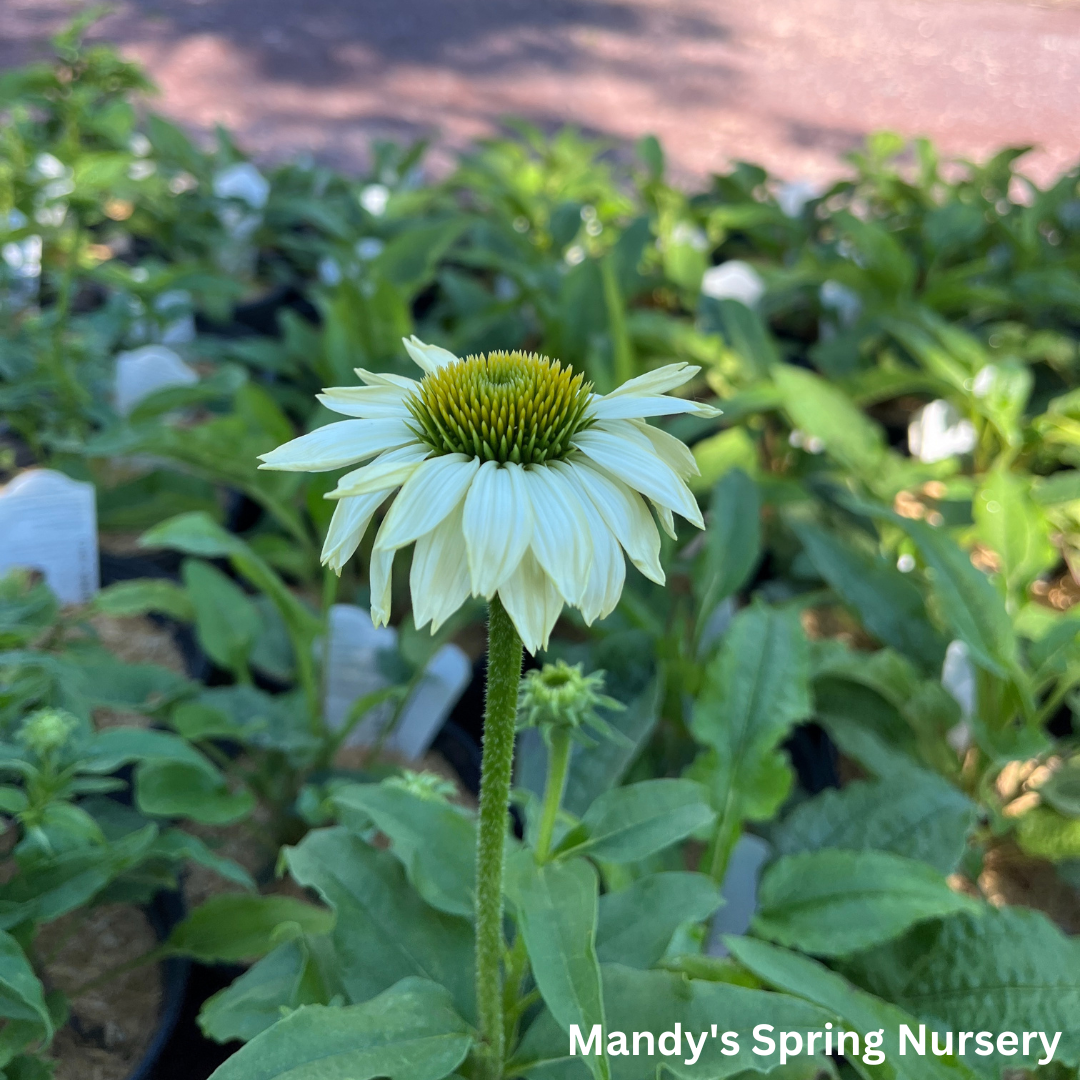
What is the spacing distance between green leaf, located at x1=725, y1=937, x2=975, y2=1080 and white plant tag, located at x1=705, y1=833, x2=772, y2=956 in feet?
0.81

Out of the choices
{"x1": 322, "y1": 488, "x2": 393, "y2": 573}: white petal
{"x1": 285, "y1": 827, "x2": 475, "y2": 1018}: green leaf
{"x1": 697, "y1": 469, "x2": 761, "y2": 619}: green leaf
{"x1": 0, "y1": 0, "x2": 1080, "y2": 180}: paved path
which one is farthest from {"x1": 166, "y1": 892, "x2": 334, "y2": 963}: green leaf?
{"x1": 0, "y1": 0, "x2": 1080, "y2": 180}: paved path

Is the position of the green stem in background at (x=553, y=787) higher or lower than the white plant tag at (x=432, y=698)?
higher

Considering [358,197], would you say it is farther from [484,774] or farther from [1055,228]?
[484,774]

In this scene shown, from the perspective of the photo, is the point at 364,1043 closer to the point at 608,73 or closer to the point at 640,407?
the point at 640,407

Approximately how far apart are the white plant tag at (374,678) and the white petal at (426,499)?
2.37 feet

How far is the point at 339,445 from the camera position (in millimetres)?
580

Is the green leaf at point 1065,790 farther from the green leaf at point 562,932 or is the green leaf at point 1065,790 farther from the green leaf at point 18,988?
the green leaf at point 18,988

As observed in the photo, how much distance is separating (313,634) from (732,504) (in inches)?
22.1

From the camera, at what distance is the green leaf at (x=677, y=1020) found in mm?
688

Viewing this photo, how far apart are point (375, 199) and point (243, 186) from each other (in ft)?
0.99

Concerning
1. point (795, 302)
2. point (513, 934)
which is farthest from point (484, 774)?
point (795, 302)

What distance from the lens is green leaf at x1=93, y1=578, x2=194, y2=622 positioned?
1.14m

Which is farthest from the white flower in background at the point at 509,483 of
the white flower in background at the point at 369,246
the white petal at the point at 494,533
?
the white flower in background at the point at 369,246

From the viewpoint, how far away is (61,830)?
2.65 feet
